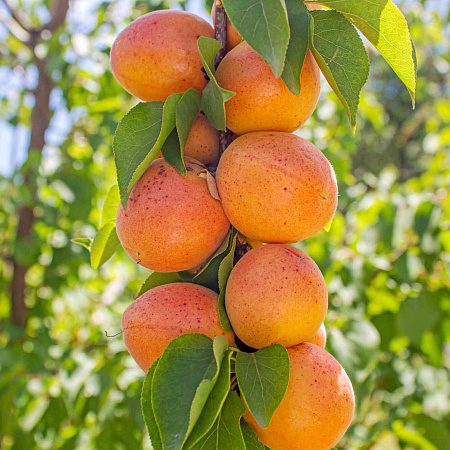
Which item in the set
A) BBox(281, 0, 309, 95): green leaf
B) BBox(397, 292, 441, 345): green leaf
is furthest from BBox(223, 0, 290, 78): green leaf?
BBox(397, 292, 441, 345): green leaf

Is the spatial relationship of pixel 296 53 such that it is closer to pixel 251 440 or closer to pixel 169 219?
pixel 169 219

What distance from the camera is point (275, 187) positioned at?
2.10 feet

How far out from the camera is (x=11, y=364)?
1.89 meters

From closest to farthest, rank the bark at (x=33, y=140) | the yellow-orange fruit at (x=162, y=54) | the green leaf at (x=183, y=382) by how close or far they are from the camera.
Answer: the green leaf at (x=183, y=382) → the yellow-orange fruit at (x=162, y=54) → the bark at (x=33, y=140)

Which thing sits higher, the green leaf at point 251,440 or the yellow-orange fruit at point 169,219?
the yellow-orange fruit at point 169,219

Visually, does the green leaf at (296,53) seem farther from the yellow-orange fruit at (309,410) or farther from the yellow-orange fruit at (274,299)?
the yellow-orange fruit at (309,410)

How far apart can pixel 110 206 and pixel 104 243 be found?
0.24 feet

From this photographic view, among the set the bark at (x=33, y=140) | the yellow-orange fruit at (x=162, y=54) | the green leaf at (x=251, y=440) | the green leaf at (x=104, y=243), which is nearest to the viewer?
the green leaf at (x=251, y=440)

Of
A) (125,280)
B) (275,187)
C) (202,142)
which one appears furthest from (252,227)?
(125,280)

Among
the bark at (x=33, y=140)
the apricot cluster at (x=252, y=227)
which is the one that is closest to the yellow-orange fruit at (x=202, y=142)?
the apricot cluster at (x=252, y=227)

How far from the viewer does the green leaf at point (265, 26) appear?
52 centimetres

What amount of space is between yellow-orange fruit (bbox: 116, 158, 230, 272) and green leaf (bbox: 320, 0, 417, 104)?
0.33 metres

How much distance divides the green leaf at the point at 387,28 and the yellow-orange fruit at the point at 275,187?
176 millimetres

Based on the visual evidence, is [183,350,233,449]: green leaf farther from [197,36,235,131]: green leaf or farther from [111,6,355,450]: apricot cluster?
[197,36,235,131]: green leaf
